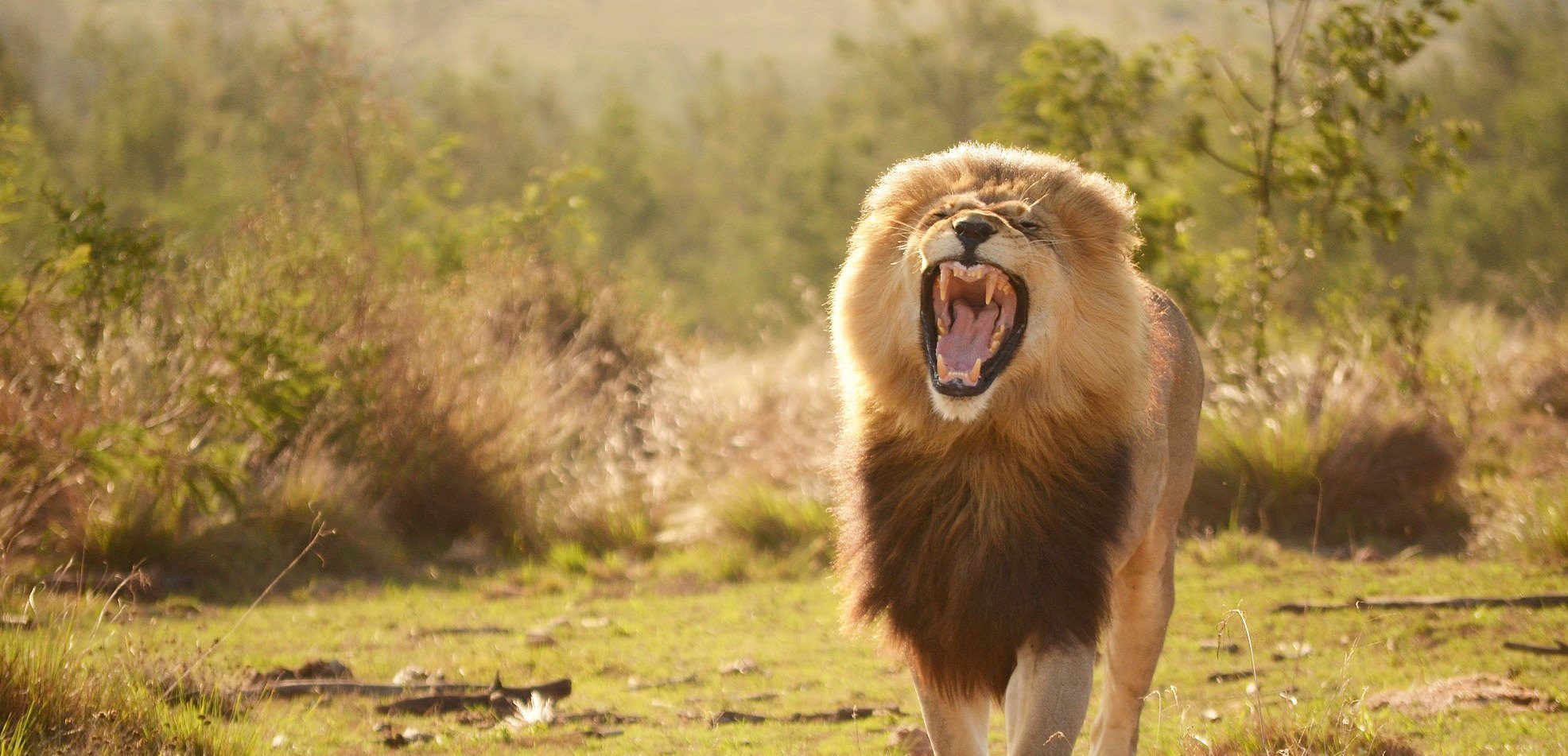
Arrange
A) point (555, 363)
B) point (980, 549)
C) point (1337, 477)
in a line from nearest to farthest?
point (980, 549), point (1337, 477), point (555, 363)

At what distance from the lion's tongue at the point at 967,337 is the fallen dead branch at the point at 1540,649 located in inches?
133

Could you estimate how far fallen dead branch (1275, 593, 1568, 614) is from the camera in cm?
714

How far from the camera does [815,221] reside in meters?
44.5

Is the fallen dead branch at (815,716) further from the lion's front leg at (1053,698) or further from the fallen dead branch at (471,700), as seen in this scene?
the lion's front leg at (1053,698)

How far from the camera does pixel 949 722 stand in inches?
169

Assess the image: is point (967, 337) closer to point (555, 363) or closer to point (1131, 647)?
point (1131, 647)

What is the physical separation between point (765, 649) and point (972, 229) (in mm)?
3866

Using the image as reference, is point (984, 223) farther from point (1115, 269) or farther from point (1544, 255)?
point (1544, 255)

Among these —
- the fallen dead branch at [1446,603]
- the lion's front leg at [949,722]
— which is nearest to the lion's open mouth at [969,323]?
the lion's front leg at [949,722]

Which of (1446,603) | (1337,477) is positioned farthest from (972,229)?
(1337,477)

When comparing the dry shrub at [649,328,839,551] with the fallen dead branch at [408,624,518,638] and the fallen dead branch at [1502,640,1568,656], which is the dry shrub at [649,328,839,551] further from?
the fallen dead branch at [1502,640,1568,656]

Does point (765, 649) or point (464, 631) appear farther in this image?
point (464, 631)

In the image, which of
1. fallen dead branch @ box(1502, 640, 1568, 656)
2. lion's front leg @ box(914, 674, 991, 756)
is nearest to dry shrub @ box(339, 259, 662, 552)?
fallen dead branch @ box(1502, 640, 1568, 656)

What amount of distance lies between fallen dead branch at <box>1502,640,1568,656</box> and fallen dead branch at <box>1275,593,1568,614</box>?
0.61m
